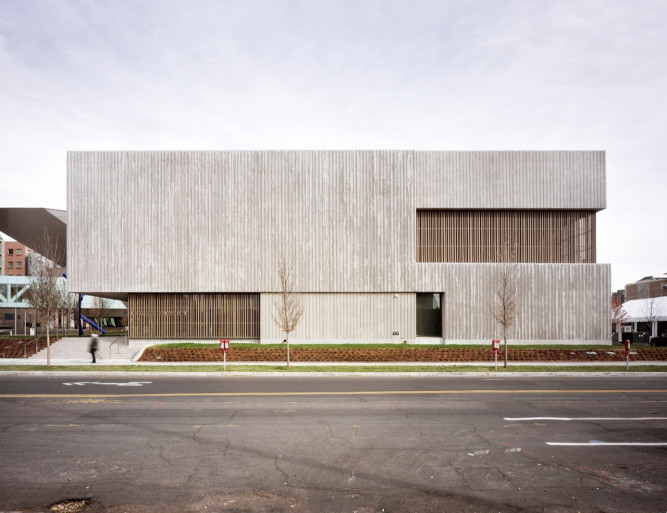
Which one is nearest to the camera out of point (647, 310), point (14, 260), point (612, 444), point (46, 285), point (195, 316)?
point (612, 444)

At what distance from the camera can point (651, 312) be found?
49.3 meters

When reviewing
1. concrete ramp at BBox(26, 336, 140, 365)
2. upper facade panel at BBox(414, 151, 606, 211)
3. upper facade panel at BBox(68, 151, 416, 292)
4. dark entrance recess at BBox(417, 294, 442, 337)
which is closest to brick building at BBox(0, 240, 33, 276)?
concrete ramp at BBox(26, 336, 140, 365)

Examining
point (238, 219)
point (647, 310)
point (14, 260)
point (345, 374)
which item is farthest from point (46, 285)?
point (14, 260)

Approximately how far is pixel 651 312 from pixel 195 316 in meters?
44.9

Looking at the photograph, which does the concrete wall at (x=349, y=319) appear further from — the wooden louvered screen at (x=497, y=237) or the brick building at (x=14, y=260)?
the brick building at (x=14, y=260)

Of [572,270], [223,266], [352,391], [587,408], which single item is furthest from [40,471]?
[572,270]

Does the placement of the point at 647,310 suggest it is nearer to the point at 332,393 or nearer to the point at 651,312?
the point at 651,312

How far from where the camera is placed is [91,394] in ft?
50.5

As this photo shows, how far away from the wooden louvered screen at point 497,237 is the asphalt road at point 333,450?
16712 mm

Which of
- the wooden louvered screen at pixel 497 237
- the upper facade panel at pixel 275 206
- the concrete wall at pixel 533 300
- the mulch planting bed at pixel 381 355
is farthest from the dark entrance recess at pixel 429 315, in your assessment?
the mulch planting bed at pixel 381 355

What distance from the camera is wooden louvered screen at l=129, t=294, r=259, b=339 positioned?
105ft

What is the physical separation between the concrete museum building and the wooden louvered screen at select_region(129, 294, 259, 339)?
0.31 feet

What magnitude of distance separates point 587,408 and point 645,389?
5298 mm

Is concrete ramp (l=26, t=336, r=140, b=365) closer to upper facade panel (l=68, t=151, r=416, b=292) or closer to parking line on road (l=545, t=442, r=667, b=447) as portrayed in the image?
upper facade panel (l=68, t=151, r=416, b=292)
